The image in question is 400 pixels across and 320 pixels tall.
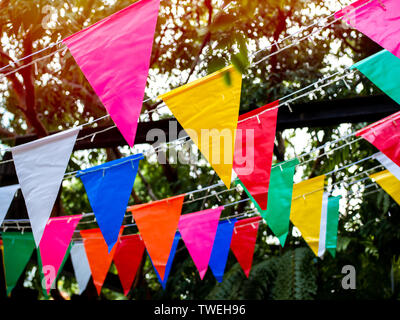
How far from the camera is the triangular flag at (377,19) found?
6.44 feet

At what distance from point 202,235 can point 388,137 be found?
1.25 meters

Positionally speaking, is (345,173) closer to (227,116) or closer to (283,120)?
(283,120)

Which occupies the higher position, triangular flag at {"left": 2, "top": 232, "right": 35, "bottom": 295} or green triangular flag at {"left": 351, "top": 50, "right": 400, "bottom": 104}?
green triangular flag at {"left": 351, "top": 50, "right": 400, "bottom": 104}

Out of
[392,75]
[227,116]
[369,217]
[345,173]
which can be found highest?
[345,173]

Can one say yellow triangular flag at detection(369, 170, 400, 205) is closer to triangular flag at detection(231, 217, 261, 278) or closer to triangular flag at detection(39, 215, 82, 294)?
triangular flag at detection(231, 217, 261, 278)

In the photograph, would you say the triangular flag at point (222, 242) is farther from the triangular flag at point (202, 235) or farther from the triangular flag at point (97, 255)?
the triangular flag at point (97, 255)

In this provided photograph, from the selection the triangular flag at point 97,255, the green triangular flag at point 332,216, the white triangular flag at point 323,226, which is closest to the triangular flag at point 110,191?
the triangular flag at point 97,255

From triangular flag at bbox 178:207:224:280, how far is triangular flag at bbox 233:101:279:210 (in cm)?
82

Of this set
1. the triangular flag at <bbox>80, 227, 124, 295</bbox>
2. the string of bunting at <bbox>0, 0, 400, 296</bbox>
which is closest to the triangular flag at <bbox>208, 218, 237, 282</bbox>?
the string of bunting at <bbox>0, 0, 400, 296</bbox>

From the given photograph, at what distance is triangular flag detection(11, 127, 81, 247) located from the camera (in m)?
2.13

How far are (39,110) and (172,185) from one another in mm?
1574

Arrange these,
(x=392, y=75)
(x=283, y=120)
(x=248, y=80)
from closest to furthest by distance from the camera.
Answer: (x=392, y=75) → (x=283, y=120) → (x=248, y=80)
